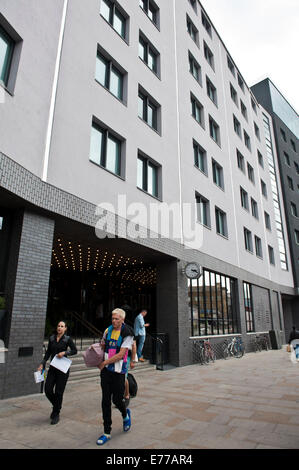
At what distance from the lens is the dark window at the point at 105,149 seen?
32.9 feet

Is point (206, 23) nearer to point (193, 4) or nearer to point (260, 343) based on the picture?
point (193, 4)

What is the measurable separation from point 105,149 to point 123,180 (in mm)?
1195

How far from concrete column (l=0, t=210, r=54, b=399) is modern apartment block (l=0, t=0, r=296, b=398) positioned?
31 millimetres

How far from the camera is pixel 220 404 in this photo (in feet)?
20.7

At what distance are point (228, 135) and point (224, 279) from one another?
10217 mm

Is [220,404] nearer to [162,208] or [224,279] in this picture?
[162,208]

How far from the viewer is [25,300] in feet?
22.9

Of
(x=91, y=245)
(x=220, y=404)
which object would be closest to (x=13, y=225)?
(x=91, y=245)

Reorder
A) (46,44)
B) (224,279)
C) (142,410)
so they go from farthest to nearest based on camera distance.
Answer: (224,279) → (46,44) → (142,410)

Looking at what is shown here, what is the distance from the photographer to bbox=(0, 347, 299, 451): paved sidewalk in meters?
4.14

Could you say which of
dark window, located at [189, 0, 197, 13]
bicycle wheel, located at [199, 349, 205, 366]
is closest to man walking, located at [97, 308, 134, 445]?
bicycle wheel, located at [199, 349, 205, 366]

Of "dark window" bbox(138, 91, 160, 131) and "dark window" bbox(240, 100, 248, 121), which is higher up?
"dark window" bbox(240, 100, 248, 121)

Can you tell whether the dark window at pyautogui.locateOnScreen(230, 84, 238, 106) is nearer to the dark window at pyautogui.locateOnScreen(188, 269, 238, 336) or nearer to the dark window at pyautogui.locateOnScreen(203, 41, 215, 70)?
the dark window at pyautogui.locateOnScreen(203, 41, 215, 70)

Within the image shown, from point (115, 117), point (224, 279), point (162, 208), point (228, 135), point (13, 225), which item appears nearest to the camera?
point (13, 225)
